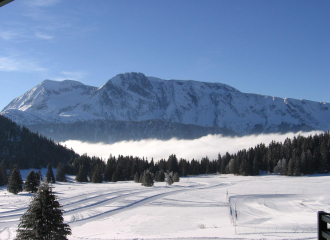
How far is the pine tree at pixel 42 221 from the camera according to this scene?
17.2 meters

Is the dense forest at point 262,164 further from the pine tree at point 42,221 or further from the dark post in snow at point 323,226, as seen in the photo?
the dark post in snow at point 323,226

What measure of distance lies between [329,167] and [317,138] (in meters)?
18.3

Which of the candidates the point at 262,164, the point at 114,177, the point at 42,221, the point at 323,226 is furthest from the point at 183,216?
the point at 262,164

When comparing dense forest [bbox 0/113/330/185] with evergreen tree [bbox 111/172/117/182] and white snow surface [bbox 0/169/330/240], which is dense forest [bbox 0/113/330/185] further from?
white snow surface [bbox 0/169/330/240]

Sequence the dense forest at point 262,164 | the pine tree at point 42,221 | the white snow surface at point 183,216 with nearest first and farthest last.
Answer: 1. the pine tree at point 42,221
2. the white snow surface at point 183,216
3. the dense forest at point 262,164

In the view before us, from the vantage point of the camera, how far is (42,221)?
685 inches

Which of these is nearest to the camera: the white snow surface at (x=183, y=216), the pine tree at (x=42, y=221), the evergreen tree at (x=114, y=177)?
the pine tree at (x=42, y=221)

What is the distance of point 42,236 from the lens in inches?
679

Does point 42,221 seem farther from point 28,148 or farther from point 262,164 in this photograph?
point 28,148

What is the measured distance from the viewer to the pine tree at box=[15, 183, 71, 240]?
56.5 ft

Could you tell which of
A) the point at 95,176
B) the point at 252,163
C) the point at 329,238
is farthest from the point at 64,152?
the point at 329,238

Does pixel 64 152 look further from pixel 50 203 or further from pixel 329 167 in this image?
pixel 50 203

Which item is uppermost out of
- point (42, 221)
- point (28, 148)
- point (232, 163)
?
point (28, 148)

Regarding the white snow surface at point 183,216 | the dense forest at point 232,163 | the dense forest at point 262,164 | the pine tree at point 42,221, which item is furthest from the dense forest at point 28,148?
the pine tree at point 42,221
